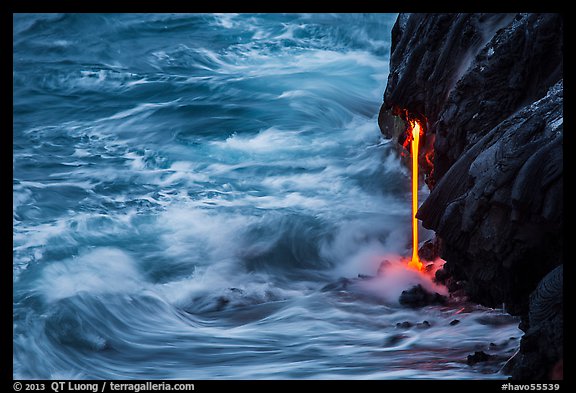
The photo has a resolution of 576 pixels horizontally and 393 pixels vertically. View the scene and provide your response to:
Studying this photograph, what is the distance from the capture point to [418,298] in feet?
32.1

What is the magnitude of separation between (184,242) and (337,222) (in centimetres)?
195

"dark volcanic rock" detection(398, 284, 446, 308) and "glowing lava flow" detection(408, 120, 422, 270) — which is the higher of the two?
"glowing lava flow" detection(408, 120, 422, 270)

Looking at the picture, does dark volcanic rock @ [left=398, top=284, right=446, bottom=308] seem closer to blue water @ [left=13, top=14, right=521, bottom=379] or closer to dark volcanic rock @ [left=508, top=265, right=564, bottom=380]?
blue water @ [left=13, top=14, right=521, bottom=379]

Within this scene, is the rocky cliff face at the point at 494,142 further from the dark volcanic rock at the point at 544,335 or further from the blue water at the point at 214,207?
the blue water at the point at 214,207

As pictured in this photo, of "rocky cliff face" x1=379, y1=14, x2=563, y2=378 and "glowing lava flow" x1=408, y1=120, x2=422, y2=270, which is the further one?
"glowing lava flow" x1=408, y1=120, x2=422, y2=270

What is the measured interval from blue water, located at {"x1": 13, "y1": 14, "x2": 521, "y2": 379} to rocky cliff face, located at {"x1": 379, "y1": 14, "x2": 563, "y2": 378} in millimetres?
841

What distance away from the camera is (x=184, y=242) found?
40.5 feet

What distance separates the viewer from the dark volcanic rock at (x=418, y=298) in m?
9.73

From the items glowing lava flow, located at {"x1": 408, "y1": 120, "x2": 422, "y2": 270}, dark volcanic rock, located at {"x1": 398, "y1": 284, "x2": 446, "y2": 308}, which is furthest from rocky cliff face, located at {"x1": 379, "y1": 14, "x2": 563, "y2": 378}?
dark volcanic rock, located at {"x1": 398, "y1": 284, "x2": 446, "y2": 308}

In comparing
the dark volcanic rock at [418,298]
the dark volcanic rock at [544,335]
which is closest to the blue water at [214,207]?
the dark volcanic rock at [418,298]

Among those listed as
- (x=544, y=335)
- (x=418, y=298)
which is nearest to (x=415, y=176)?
(x=418, y=298)

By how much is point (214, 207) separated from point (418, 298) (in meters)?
4.33

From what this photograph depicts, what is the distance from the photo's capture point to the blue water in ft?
29.4
